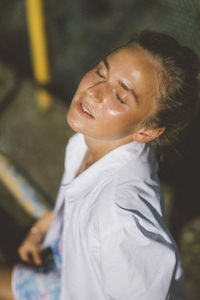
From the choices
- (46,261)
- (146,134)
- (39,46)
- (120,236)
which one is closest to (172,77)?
(146,134)

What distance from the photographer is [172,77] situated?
1.21 meters

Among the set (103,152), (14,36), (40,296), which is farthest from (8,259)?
(14,36)

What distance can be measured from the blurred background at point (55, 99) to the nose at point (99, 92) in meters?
0.66

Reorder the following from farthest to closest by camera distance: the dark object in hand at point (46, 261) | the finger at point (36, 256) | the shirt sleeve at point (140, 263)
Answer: the finger at point (36, 256), the dark object in hand at point (46, 261), the shirt sleeve at point (140, 263)

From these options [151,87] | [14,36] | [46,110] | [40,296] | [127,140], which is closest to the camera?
[151,87]

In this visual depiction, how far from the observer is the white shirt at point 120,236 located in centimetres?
101

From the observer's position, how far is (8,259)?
2213 mm

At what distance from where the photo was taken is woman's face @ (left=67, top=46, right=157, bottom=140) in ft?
3.84

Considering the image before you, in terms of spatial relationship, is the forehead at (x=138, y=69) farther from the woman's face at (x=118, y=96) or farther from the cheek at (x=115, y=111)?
the cheek at (x=115, y=111)

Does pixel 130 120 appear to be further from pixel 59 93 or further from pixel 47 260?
pixel 59 93

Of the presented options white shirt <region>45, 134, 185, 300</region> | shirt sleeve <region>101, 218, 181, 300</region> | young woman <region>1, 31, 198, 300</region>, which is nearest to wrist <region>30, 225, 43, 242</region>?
young woman <region>1, 31, 198, 300</region>

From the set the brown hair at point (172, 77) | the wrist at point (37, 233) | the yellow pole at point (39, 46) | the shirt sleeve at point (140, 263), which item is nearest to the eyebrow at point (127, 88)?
the brown hair at point (172, 77)

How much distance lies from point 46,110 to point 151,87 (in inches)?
83.3

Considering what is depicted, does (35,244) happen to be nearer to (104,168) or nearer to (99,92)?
(104,168)
